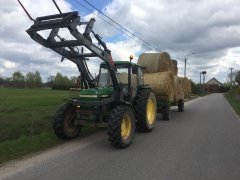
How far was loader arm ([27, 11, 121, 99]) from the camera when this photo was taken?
31.6ft

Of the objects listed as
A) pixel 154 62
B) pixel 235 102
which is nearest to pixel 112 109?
pixel 154 62

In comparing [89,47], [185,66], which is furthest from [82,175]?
[185,66]

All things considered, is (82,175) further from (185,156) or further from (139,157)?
(185,156)

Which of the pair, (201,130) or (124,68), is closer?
(124,68)

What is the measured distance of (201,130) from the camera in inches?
535

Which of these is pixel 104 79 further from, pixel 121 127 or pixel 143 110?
pixel 121 127

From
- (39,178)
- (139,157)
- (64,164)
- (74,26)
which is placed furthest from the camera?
(74,26)

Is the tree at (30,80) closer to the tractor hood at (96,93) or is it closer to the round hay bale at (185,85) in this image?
the round hay bale at (185,85)

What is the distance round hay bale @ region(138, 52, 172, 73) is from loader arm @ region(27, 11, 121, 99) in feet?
23.0

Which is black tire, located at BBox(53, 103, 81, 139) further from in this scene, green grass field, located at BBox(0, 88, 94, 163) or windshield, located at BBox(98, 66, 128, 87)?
windshield, located at BBox(98, 66, 128, 87)

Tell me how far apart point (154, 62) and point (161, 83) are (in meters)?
2.04

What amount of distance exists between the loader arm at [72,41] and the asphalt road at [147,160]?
2.12 m

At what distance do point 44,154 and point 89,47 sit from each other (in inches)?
122

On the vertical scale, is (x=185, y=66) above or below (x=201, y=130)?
above
